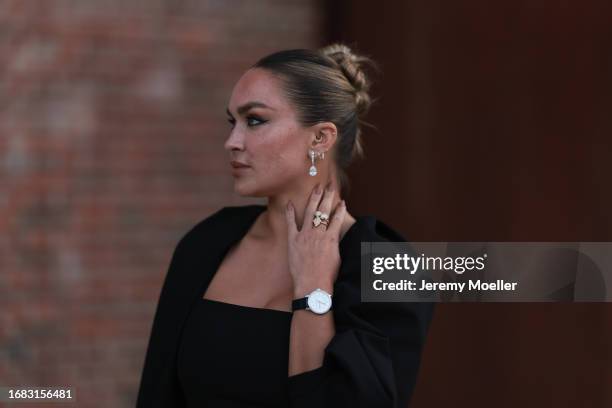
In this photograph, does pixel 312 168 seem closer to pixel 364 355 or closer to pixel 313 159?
pixel 313 159

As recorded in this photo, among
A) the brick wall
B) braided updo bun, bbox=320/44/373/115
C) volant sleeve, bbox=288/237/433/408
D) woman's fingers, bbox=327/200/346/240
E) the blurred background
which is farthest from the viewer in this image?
the brick wall

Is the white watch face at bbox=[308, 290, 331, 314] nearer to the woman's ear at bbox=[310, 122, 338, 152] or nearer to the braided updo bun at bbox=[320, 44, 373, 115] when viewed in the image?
the woman's ear at bbox=[310, 122, 338, 152]

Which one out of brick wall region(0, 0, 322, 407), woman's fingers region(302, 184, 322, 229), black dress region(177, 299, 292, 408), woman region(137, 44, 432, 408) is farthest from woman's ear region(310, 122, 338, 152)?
brick wall region(0, 0, 322, 407)

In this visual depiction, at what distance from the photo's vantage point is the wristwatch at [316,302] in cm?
226

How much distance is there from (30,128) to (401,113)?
5.76 feet

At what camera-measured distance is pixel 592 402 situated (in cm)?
338

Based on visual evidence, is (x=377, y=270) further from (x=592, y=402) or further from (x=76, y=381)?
(x=76, y=381)

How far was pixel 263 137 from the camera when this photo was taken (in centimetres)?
244

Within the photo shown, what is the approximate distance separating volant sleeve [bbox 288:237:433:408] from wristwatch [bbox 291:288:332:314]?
4 cm

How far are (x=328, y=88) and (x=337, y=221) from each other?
0.41 meters

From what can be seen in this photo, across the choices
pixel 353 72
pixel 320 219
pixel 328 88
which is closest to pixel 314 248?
pixel 320 219

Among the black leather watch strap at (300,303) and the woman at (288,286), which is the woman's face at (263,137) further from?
the black leather watch strap at (300,303)

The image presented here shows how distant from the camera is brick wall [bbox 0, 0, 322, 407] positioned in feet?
13.1

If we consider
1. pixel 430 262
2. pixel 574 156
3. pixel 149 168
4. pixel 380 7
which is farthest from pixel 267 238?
pixel 380 7
